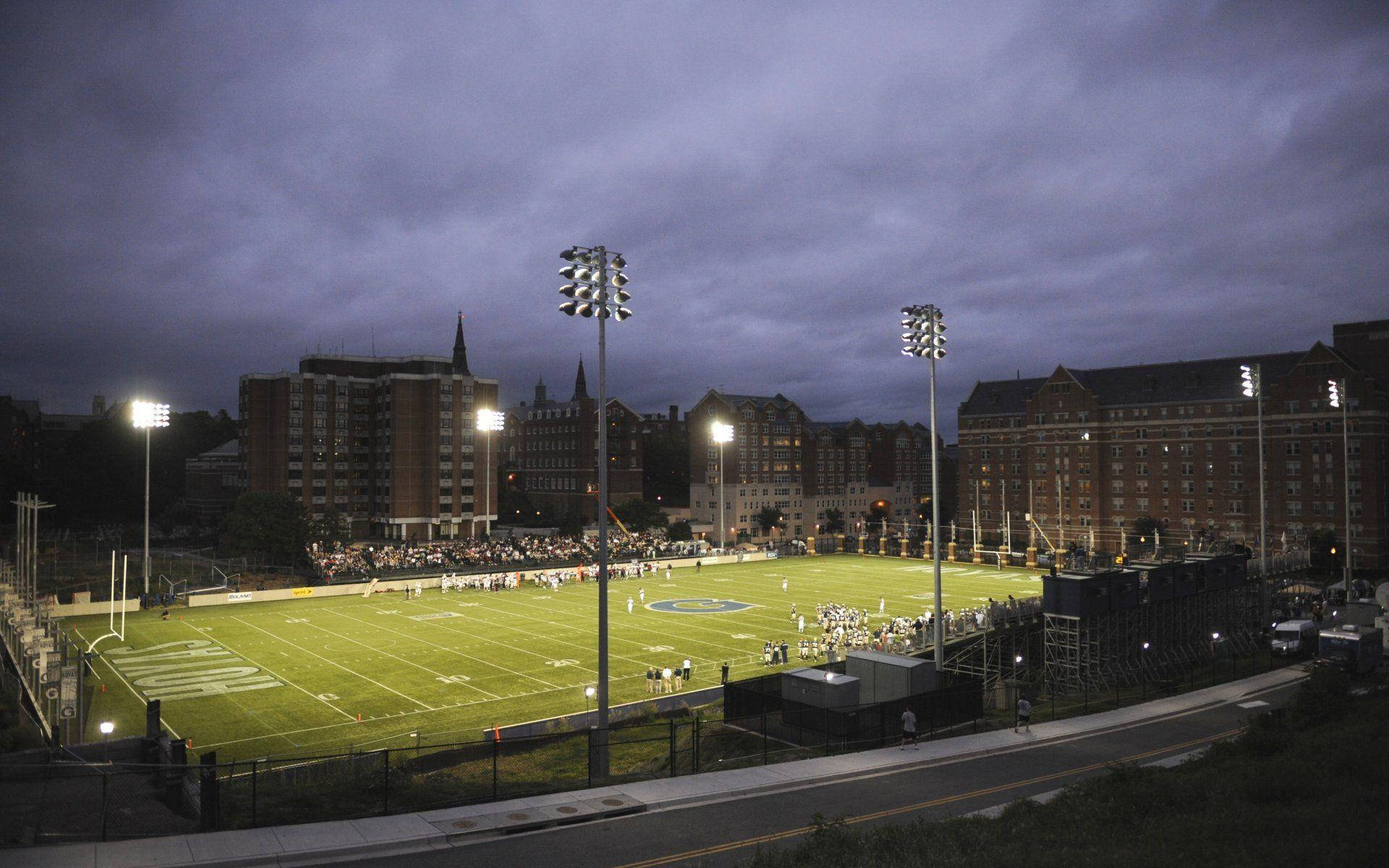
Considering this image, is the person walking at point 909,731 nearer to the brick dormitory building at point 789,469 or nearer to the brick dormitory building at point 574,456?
the brick dormitory building at point 789,469

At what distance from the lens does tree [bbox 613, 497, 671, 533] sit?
107938 millimetres

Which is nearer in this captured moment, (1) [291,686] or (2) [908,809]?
(2) [908,809]

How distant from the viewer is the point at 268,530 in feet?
222

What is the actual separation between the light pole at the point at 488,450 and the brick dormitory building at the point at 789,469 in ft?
94.3

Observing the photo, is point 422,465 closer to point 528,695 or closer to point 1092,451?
point 528,695

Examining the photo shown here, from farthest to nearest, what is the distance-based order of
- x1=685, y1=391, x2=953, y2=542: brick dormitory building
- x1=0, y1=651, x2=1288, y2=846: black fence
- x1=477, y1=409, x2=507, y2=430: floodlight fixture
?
1. x1=685, y1=391, x2=953, y2=542: brick dormitory building
2. x1=477, y1=409, x2=507, y2=430: floodlight fixture
3. x1=0, y1=651, x2=1288, y2=846: black fence

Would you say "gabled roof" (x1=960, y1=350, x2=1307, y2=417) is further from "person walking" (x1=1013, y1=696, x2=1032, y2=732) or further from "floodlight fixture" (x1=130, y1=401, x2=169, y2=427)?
"floodlight fixture" (x1=130, y1=401, x2=169, y2=427)

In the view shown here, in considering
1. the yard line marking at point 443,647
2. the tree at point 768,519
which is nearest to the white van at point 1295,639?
the yard line marking at point 443,647

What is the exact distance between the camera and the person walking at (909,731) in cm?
2166

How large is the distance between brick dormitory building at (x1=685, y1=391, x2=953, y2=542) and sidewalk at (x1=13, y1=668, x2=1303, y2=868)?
300 ft

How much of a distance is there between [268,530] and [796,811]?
61.7 m

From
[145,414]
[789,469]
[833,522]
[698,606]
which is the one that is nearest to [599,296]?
[698,606]

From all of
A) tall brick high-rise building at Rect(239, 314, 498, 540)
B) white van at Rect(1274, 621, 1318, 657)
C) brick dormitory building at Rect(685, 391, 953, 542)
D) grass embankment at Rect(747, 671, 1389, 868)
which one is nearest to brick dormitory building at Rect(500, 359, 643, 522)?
brick dormitory building at Rect(685, 391, 953, 542)

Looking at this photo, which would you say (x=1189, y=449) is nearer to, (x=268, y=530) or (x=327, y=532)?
(x=327, y=532)
